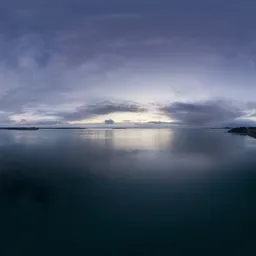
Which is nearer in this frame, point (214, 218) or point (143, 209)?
point (214, 218)

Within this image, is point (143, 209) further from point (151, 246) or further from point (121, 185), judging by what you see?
point (121, 185)

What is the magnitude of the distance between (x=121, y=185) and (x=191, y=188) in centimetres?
494

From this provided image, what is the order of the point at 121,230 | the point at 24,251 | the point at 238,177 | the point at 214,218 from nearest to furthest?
the point at 24,251
the point at 121,230
the point at 214,218
the point at 238,177

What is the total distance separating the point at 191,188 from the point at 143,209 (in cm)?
524

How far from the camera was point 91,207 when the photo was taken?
39.4 ft

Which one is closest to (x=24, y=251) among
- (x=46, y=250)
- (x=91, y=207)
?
(x=46, y=250)

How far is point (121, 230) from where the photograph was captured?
371 inches

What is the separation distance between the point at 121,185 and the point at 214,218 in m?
7.29

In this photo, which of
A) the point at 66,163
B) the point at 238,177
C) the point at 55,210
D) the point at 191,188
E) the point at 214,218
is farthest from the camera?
the point at 66,163

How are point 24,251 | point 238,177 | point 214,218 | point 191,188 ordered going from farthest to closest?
1. point 238,177
2. point 191,188
3. point 214,218
4. point 24,251

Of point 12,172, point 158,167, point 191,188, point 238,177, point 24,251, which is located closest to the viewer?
point 24,251

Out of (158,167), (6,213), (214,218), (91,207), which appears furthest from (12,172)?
(214,218)

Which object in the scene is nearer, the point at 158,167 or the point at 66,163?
the point at 158,167

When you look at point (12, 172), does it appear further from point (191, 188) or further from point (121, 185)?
point (191, 188)
